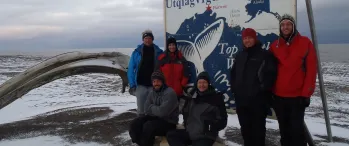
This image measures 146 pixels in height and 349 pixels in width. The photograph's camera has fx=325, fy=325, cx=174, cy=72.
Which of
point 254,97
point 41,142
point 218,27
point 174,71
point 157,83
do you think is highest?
point 218,27

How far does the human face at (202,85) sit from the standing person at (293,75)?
0.96 m

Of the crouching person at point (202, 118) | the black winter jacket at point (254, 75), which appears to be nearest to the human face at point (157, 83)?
the crouching person at point (202, 118)

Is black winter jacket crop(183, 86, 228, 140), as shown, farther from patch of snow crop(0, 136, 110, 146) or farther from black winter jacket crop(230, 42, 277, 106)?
patch of snow crop(0, 136, 110, 146)

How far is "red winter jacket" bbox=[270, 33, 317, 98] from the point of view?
13.8ft

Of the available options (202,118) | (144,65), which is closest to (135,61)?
(144,65)

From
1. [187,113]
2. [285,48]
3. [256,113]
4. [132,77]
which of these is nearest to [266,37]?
[285,48]

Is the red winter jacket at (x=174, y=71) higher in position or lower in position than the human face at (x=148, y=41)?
lower

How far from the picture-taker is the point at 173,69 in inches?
227

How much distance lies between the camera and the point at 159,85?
5.16m

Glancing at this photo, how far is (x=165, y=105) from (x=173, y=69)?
0.91 metres

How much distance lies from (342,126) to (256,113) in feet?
14.9

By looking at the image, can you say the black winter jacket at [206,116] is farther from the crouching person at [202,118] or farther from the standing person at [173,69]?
the standing person at [173,69]

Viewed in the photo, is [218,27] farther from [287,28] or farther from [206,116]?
[206,116]

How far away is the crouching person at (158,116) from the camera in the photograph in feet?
16.6
